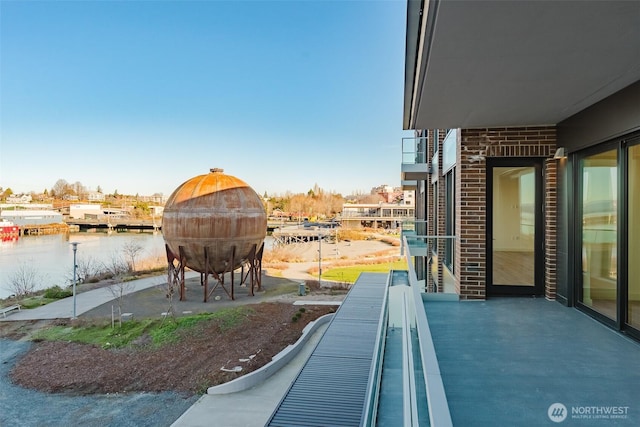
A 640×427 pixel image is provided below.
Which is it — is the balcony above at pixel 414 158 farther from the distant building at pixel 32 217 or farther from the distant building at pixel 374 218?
the distant building at pixel 32 217

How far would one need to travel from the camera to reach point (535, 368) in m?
3.29

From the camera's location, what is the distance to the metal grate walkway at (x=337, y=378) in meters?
6.86

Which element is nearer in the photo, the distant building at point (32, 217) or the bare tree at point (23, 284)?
the bare tree at point (23, 284)

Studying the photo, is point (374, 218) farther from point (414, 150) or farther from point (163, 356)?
point (163, 356)

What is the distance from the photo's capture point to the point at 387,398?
480 cm

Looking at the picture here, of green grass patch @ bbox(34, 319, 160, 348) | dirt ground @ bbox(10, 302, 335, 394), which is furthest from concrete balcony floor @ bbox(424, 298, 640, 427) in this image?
green grass patch @ bbox(34, 319, 160, 348)

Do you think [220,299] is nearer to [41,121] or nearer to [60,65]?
[60,65]

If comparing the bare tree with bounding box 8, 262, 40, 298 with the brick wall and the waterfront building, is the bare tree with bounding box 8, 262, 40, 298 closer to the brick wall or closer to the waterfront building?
the brick wall

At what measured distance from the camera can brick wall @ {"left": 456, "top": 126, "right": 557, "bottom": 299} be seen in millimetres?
5730

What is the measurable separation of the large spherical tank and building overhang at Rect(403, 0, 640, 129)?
1400cm

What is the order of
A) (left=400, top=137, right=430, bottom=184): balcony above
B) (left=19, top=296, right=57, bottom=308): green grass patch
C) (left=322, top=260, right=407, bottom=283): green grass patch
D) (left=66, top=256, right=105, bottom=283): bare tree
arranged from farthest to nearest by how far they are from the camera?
(left=322, top=260, right=407, bottom=283): green grass patch → (left=66, top=256, right=105, bottom=283): bare tree → (left=19, top=296, right=57, bottom=308): green grass patch → (left=400, top=137, right=430, bottom=184): balcony above

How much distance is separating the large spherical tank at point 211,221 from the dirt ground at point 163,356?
2697 millimetres

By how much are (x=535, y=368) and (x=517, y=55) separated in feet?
8.90

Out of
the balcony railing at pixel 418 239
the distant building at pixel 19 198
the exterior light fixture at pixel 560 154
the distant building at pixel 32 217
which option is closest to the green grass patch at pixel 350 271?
the balcony railing at pixel 418 239
